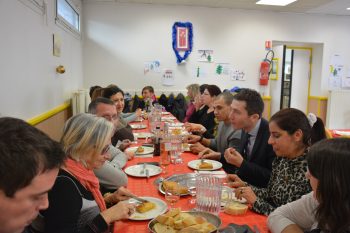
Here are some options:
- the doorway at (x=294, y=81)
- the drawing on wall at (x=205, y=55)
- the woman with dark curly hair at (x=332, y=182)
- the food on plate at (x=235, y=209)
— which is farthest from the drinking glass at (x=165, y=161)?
the doorway at (x=294, y=81)

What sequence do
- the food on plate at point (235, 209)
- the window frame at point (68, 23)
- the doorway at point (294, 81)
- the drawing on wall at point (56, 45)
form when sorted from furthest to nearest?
the doorway at point (294, 81)
the window frame at point (68, 23)
the drawing on wall at point (56, 45)
the food on plate at point (235, 209)

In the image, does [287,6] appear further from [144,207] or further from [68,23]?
[144,207]

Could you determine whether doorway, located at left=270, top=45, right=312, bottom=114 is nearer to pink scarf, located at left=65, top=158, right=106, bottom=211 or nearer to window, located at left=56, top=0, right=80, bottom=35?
window, located at left=56, top=0, right=80, bottom=35

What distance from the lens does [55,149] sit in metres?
0.88

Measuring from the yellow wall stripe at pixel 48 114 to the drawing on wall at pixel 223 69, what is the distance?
11.9 ft

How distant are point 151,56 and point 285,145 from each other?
226 inches

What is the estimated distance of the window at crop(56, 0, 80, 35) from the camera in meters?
4.56

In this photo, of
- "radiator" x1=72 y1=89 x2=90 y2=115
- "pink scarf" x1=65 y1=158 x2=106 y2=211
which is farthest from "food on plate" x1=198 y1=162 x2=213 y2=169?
"radiator" x1=72 y1=89 x2=90 y2=115

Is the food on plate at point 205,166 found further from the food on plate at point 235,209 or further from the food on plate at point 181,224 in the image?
the food on plate at point 181,224

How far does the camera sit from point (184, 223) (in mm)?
1237

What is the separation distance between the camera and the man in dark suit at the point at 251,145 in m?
2.06

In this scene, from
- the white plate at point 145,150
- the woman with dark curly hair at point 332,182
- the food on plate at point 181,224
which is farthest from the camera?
the white plate at point 145,150

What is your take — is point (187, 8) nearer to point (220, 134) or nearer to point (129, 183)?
point (220, 134)

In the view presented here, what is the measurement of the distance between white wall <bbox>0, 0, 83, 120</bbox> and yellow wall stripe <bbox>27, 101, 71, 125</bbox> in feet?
0.17
